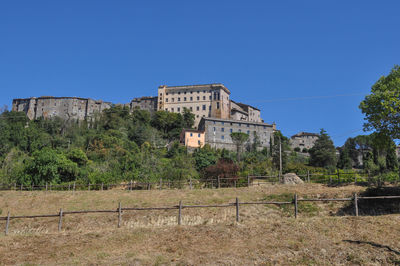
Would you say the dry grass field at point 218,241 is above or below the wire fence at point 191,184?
below

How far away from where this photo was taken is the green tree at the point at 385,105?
78.5ft

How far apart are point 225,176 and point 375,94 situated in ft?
59.1

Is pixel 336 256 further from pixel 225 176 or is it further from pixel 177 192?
pixel 225 176

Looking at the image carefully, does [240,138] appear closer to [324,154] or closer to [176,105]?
[324,154]

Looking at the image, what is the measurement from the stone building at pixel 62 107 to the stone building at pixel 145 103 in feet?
30.6

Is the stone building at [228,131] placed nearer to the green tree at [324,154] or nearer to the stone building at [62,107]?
the green tree at [324,154]

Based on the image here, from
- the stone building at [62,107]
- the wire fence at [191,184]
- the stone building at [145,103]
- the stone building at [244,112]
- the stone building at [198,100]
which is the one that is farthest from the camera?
the stone building at [145,103]

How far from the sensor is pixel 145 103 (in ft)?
366

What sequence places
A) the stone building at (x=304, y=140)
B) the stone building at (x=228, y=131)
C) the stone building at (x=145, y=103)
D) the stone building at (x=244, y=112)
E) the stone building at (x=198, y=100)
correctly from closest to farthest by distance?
the stone building at (x=228, y=131) → the stone building at (x=198, y=100) → the stone building at (x=244, y=112) → the stone building at (x=304, y=140) → the stone building at (x=145, y=103)

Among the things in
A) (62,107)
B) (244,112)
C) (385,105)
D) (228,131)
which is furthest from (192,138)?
(385,105)

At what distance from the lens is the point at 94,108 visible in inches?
4286

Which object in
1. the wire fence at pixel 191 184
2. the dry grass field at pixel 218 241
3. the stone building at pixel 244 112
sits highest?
the stone building at pixel 244 112

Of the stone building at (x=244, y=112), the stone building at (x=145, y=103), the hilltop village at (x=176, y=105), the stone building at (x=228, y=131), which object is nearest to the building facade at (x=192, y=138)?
the stone building at (x=228, y=131)

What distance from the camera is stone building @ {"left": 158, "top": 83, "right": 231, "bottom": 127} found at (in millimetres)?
102750
